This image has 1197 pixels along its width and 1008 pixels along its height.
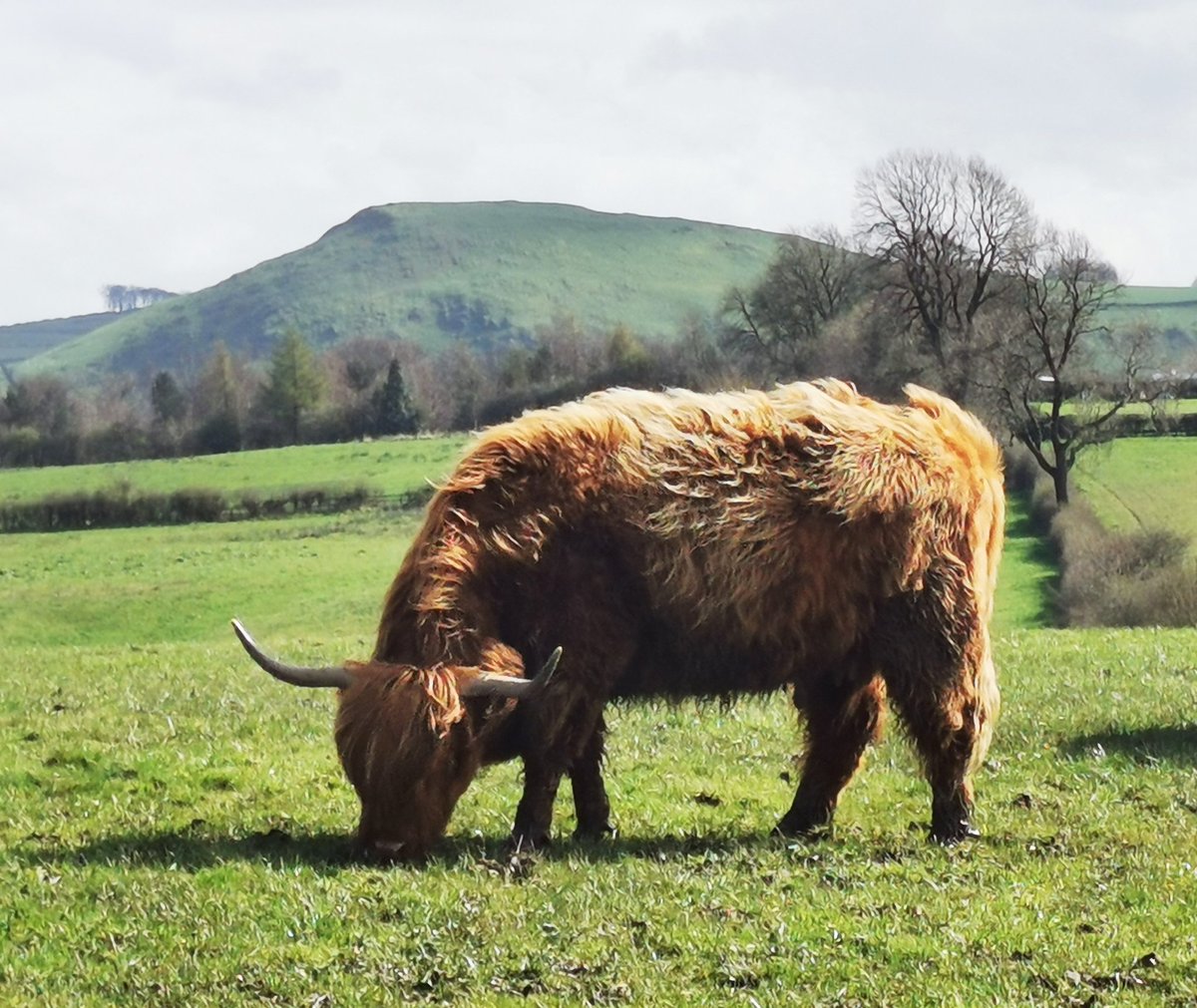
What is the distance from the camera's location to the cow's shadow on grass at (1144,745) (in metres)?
11.6

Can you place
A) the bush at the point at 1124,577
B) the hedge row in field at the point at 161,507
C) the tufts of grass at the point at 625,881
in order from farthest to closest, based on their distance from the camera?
the hedge row in field at the point at 161,507, the bush at the point at 1124,577, the tufts of grass at the point at 625,881

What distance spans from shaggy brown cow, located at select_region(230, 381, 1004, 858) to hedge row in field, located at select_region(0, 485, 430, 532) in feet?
164

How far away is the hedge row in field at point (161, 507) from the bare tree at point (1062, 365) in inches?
888

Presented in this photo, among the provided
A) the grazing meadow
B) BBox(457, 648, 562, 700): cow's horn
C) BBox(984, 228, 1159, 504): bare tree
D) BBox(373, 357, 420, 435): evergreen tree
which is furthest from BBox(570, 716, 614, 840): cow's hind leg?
BBox(373, 357, 420, 435): evergreen tree

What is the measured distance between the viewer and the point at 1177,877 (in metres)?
8.08

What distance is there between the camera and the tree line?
185 feet

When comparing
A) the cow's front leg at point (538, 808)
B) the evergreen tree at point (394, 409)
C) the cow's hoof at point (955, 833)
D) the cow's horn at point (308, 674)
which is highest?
the evergreen tree at point (394, 409)

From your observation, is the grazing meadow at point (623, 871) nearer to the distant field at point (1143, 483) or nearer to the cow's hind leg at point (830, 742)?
the cow's hind leg at point (830, 742)

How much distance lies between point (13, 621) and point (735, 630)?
35.3 meters

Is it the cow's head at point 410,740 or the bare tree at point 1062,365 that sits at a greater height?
the bare tree at point 1062,365

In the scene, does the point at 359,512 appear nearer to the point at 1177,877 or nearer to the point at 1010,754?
the point at 1010,754

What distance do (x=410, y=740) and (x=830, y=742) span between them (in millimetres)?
2978

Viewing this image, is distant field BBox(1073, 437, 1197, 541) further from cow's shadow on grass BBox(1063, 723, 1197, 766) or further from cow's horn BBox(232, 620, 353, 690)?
cow's horn BBox(232, 620, 353, 690)

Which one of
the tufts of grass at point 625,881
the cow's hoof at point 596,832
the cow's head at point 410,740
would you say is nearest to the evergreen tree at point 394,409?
the tufts of grass at point 625,881
